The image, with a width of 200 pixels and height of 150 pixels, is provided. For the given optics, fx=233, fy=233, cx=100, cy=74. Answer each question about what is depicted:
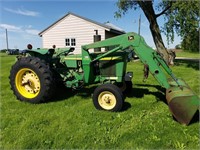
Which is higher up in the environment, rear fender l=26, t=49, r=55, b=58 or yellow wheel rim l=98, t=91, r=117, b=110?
rear fender l=26, t=49, r=55, b=58

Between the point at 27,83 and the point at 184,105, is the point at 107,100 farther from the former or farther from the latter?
the point at 27,83

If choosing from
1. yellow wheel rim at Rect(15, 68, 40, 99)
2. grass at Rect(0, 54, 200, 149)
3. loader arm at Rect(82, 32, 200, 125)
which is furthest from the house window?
loader arm at Rect(82, 32, 200, 125)

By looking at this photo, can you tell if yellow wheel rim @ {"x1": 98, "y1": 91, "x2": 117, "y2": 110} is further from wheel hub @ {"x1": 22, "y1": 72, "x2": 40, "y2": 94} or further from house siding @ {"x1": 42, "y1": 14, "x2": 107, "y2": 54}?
house siding @ {"x1": 42, "y1": 14, "x2": 107, "y2": 54}

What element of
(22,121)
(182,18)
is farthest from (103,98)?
(182,18)

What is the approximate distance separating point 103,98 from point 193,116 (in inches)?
71.4

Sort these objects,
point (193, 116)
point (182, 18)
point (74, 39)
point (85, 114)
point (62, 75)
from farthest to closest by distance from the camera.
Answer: point (74, 39)
point (182, 18)
point (62, 75)
point (85, 114)
point (193, 116)

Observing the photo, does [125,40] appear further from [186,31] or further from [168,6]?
[168,6]

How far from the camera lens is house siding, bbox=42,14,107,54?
18.8 metres

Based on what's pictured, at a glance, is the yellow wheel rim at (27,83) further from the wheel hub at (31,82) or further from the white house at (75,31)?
the white house at (75,31)

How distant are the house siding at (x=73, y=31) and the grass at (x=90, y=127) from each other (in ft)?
44.1

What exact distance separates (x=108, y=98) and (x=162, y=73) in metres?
1.25

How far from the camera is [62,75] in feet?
19.4

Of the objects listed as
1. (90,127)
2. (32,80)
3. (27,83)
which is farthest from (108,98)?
(27,83)

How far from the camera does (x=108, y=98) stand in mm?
4941
